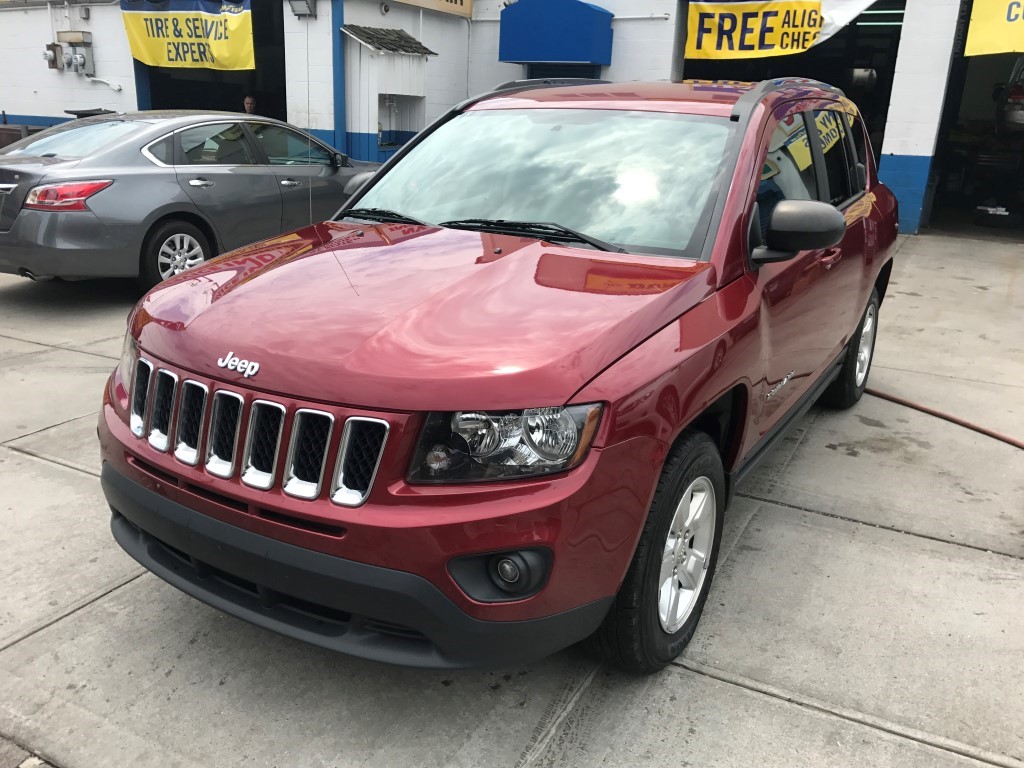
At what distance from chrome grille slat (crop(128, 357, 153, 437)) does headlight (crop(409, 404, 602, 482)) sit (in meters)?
0.98

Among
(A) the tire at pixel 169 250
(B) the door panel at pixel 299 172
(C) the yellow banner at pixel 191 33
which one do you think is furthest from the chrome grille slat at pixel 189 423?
(C) the yellow banner at pixel 191 33

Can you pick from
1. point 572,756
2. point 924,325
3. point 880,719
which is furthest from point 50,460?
point 924,325

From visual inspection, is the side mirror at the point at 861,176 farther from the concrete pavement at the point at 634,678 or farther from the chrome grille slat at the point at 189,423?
the chrome grille slat at the point at 189,423

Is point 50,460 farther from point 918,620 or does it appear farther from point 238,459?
point 918,620

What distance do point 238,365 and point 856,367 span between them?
4042 millimetres

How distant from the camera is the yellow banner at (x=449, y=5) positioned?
45.2ft

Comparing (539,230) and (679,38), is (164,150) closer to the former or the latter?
(539,230)

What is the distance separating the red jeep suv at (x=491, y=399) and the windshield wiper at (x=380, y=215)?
0.11ft

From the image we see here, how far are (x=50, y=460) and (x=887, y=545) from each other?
3.94 meters

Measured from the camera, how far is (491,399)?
2.13 m

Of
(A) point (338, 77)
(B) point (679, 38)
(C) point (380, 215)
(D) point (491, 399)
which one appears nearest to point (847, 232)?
(C) point (380, 215)

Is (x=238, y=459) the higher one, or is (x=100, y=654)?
(x=238, y=459)

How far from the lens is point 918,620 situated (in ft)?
10.3

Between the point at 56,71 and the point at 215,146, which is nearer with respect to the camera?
the point at 215,146
